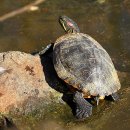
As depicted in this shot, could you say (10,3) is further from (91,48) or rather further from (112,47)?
(91,48)

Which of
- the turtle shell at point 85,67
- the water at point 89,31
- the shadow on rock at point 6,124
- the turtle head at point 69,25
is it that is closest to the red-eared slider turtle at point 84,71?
the turtle shell at point 85,67

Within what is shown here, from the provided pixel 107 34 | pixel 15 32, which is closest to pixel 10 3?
Answer: pixel 15 32

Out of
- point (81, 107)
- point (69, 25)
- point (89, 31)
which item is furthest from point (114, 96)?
point (89, 31)

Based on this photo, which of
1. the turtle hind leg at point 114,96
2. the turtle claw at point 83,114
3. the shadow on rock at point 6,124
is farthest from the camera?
the turtle hind leg at point 114,96

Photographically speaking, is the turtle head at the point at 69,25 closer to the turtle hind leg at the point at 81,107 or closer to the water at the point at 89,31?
the water at the point at 89,31

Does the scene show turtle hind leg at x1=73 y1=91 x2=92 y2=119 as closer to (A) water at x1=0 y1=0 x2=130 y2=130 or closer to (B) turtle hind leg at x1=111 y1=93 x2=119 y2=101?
(A) water at x1=0 y1=0 x2=130 y2=130
